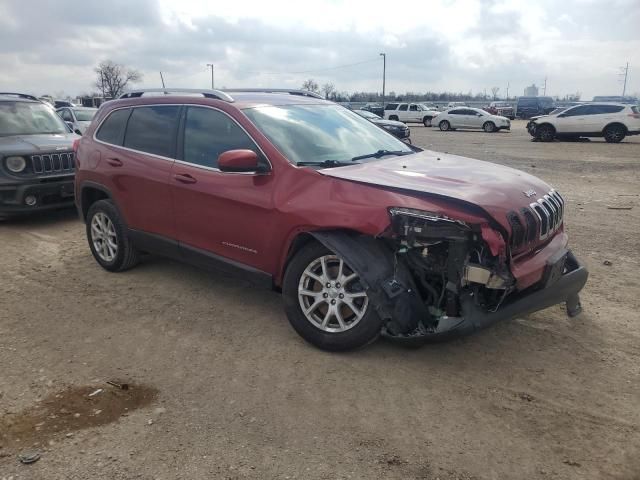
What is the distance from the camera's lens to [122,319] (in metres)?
4.54

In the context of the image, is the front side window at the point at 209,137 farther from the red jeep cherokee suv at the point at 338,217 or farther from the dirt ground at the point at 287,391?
the dirt ground at the point at 287,391

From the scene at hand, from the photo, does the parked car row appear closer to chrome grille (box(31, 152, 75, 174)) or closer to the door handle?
the door handle

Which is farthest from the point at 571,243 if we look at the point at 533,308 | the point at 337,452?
the point at 337,452

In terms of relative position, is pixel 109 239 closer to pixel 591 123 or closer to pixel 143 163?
pixel 143 163

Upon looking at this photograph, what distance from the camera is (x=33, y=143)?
7969mm

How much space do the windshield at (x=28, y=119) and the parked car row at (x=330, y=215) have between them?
12.4ft

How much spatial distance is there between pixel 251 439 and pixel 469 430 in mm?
1216

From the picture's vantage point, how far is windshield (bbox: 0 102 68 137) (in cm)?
845

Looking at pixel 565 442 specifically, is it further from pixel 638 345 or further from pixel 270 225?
pixel 270 225

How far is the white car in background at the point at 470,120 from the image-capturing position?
107 feet

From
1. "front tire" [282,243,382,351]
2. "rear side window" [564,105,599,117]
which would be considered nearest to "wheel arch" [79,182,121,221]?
"front tire" [282,243,382,351]

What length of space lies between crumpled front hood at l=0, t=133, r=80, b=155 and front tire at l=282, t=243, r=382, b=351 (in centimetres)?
562

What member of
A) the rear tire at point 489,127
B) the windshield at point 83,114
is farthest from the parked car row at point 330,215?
the rear tire at point 489,127

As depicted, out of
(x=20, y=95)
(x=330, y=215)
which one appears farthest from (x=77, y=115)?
(x=330, y=215)
